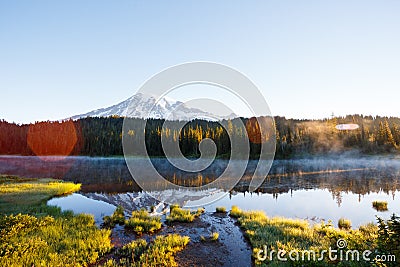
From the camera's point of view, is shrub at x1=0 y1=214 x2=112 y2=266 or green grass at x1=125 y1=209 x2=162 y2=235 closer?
shrub at x1=0 y1=214 x2=112 y2=266

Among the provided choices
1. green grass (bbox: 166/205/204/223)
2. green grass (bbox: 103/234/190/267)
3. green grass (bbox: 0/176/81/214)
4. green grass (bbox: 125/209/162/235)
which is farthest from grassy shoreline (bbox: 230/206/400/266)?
green grass (bbox: 0/176/81/214)

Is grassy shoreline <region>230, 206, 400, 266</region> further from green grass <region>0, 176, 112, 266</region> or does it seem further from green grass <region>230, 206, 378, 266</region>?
green grass <region>0, 176, 112, 266</region>

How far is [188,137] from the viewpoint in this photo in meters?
100

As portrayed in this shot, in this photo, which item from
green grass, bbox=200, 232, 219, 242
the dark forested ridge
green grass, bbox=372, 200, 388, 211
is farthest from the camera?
the dark forested ridge

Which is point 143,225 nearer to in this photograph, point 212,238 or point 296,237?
point 212,238

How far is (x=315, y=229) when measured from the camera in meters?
13.1

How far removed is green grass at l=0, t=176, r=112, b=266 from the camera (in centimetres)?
914

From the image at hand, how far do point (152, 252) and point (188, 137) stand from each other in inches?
3551

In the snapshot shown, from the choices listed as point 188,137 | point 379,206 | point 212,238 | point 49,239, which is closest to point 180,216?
point 212,238

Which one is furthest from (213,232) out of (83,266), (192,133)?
(192,133)

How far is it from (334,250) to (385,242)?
96.5 inches

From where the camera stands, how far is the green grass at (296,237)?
9.27 metres

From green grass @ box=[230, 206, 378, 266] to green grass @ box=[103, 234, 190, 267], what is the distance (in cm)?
351

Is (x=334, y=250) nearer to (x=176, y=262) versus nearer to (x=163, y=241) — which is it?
(x=176, y=262)
